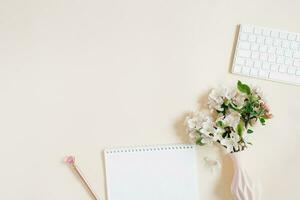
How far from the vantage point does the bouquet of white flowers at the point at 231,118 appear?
1.22 meters

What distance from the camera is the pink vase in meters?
1.24

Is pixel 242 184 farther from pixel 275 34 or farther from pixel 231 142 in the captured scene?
pixel 275 34

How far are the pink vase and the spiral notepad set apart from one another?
0.15m

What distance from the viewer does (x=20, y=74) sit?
1.29 metres

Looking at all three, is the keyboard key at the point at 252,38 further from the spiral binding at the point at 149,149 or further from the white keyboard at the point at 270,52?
the spiral binding at the point at 149,149

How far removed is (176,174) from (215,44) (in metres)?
0.52

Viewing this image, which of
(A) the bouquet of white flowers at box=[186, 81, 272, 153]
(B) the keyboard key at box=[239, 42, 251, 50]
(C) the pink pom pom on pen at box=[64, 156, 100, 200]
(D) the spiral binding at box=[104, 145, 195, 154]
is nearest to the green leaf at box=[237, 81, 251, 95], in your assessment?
(A) the bouquet of white flowers at box=[186, 81, 272, 153]

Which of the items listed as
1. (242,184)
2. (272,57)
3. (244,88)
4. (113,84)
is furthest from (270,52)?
(113,84)

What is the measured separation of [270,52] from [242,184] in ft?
1.66

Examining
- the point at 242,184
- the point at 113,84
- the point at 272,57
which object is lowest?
the point at 242,184

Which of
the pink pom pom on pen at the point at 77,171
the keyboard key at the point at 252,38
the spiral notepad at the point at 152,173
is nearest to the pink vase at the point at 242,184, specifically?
the spiral notepad at the point at 152,173

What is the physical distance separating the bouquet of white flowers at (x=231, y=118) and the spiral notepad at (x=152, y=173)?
0.37 feet

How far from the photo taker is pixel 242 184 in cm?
124

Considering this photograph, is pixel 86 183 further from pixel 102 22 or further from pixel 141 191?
pixel 102 22
